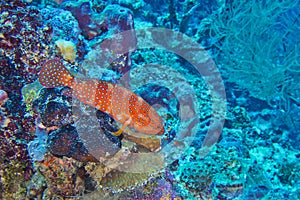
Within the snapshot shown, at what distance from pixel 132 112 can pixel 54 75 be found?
108 cm

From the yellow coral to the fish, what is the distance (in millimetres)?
204

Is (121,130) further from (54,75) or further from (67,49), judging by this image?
(67,49)

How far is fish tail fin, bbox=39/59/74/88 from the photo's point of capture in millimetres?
2900

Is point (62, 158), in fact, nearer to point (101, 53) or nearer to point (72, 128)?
point (72, 128)

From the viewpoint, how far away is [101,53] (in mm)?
3521

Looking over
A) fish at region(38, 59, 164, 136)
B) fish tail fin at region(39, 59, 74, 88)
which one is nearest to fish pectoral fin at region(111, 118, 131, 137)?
fish at region(38, 59, 164, 136)

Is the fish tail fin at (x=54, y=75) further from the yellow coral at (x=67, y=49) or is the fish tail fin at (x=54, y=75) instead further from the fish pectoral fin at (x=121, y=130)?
the fish pectoral fin at (x=121, y=130)

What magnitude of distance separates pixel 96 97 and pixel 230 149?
201 centimetres

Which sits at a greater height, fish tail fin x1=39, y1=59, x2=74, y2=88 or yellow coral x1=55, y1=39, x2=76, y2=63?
yellow coral x1=55, y1=39, x2=76, y2=63

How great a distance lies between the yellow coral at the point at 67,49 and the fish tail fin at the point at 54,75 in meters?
0.21

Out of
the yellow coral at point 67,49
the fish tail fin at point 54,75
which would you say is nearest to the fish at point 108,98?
the fish tail fin at point 54,75

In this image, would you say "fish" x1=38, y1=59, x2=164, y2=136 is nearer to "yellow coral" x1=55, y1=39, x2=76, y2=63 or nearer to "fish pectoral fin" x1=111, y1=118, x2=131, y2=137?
"fish pectoral fin" x1=111, y1=118, x2=131, y2=137

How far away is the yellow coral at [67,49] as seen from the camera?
313 cm

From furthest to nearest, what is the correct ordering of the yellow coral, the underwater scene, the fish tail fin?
the yellow coral, the fish tail fin, the underwater scene
